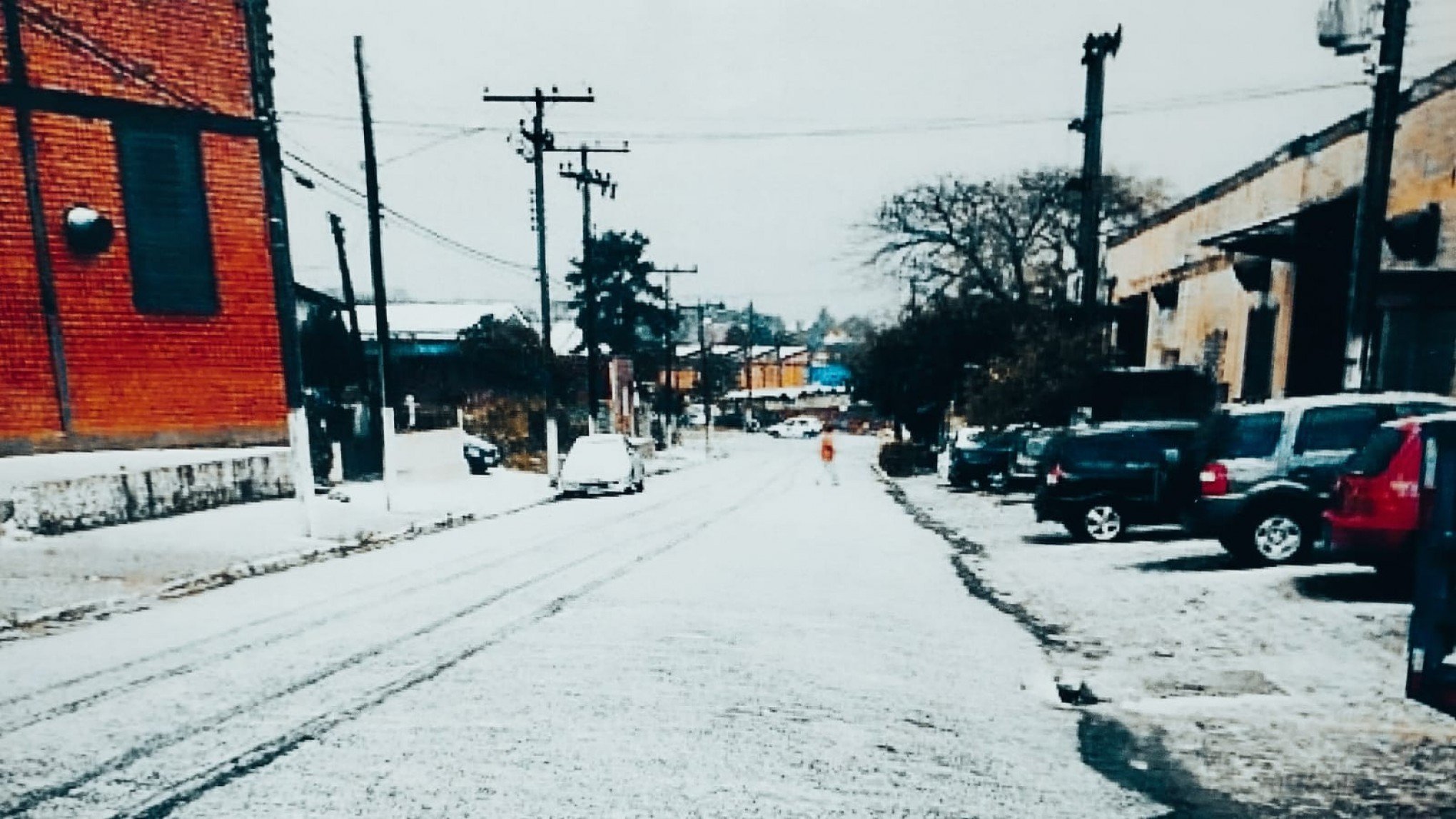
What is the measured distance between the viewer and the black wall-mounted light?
13.0m

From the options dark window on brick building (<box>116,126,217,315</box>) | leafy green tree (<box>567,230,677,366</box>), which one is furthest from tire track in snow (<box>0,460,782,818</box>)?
leafy green tree (<box>567,230,677,366</box>)

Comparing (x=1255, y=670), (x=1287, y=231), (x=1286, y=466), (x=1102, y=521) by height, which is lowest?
(x=1102, y=521)

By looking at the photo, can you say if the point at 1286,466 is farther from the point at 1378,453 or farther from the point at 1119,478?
the point at 1119,478

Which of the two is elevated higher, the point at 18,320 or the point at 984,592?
the point at 18,320

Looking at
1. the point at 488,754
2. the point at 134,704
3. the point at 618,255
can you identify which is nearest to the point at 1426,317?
the point at 488,754

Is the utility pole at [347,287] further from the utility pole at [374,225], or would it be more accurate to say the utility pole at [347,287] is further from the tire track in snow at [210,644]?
the tire track in snow at [210,644]

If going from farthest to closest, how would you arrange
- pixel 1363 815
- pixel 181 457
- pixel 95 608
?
pixel 181 457 → pixel 95 608 → pixel 1363 815

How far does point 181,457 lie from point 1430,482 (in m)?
15.7

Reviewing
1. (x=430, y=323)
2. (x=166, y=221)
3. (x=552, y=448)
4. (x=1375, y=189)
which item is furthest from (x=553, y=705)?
(x=430, y=323)

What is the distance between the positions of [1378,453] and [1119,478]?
519 cm

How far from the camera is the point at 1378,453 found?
22.0 ft

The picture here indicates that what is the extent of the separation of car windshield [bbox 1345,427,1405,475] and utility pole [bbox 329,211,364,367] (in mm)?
26861

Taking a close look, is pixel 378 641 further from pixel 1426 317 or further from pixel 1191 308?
pixel 1191 308

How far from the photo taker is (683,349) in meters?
104
